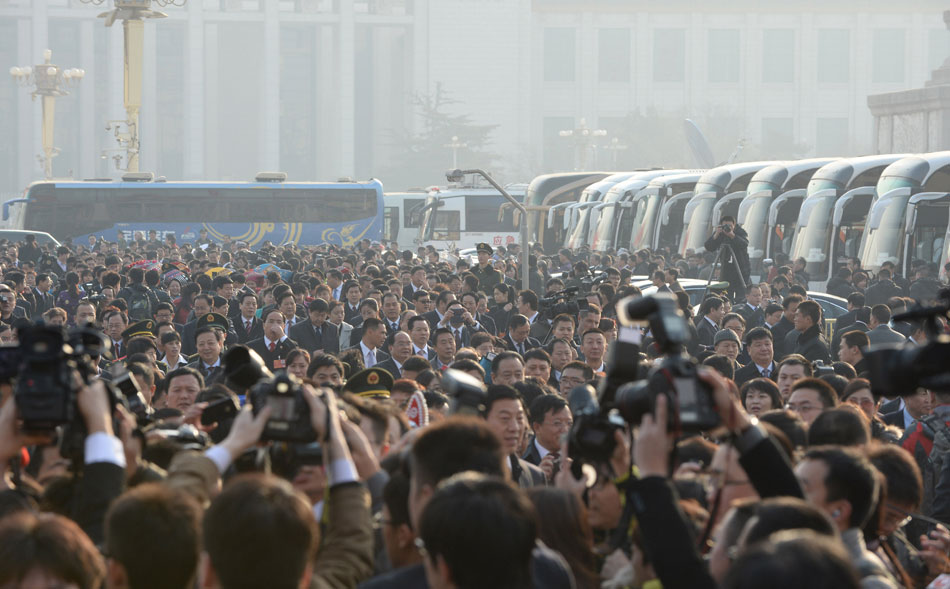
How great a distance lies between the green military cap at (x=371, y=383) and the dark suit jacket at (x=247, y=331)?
5987 millimetres

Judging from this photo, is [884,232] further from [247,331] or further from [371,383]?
[371,383]

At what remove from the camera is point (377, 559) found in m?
4.65

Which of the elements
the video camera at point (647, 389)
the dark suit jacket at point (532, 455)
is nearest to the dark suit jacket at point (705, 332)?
the dark suit jacket at point (532, 455)

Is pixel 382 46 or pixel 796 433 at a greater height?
pixel 382 46

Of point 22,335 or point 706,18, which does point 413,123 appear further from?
point 22,335

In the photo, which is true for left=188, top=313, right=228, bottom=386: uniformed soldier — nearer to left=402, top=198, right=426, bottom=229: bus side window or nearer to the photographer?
the photographer

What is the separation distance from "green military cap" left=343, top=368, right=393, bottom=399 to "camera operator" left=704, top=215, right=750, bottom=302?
446 inches

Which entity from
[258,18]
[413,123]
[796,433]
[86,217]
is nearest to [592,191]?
[86,217]

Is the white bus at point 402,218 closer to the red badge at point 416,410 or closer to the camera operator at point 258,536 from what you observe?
the red badge at point 416,410

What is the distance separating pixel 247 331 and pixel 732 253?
23.3 ft

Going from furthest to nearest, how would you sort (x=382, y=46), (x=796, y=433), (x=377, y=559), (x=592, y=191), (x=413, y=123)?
(x=382, y=46) < (x=413, y=123) < (x=592, y=191) < (x=796, y=433) < (x=377, y=559)

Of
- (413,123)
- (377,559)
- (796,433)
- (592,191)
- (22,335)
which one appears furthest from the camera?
(413,123)

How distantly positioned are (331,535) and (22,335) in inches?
40.1

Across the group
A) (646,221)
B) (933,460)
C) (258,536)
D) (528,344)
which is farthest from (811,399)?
(646,221)
